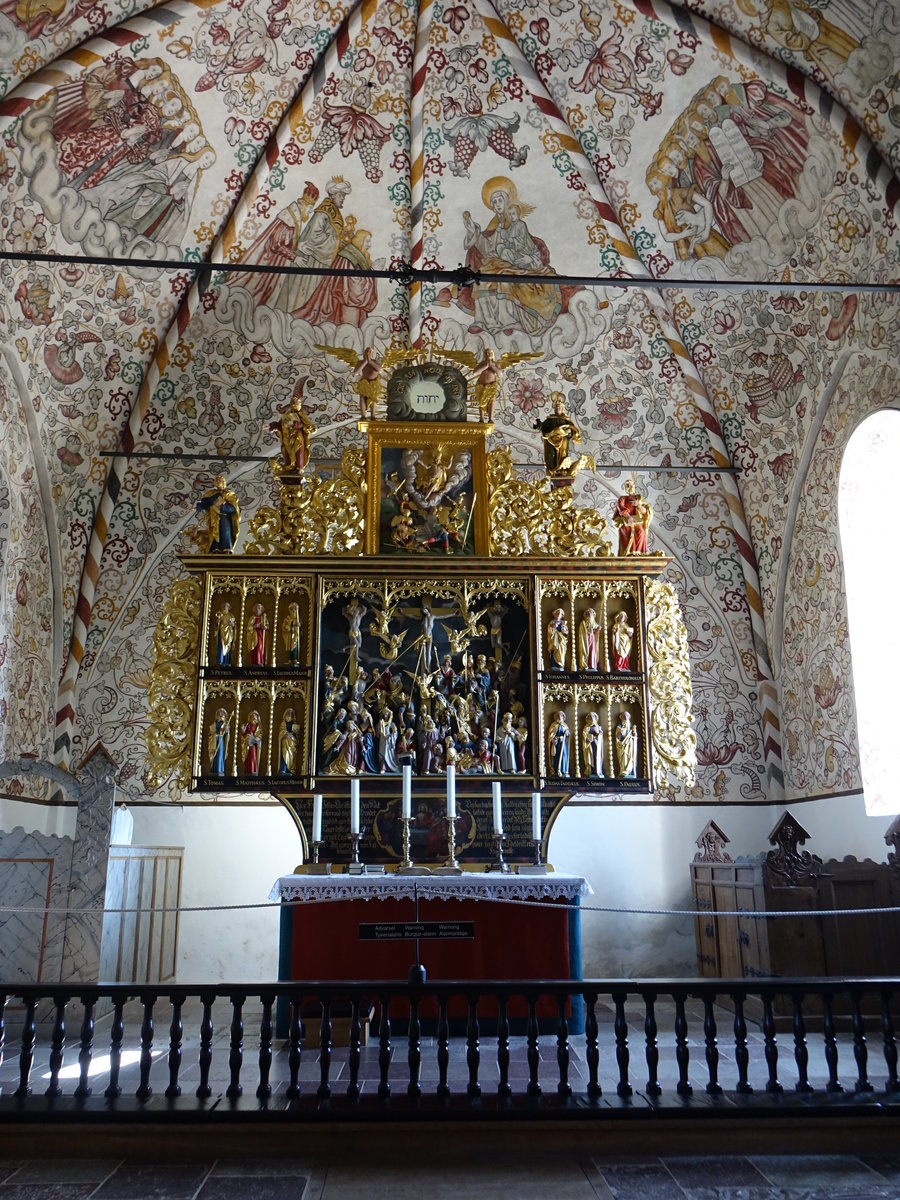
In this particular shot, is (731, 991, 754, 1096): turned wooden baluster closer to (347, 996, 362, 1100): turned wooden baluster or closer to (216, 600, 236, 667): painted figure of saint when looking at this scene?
(347, 996, 362, 1100): turned wooden baluster

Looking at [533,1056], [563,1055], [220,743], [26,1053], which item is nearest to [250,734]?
[220,743]

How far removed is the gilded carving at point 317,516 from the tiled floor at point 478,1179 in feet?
20.0

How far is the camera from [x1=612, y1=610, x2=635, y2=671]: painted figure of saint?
9969mm

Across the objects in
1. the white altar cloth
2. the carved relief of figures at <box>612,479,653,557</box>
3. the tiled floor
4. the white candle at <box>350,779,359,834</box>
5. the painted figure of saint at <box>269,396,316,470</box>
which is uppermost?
the painted figure of saint at <box>269,396,316,470</box>

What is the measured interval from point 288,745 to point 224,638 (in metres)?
1.25

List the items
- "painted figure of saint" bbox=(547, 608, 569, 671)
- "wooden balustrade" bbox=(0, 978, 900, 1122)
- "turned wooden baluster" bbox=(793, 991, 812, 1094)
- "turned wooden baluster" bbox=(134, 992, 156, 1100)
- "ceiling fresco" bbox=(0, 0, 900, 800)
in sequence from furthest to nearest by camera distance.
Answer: "ceiling fresco" bbox=(0, 0, 900, 800)
"painted figure of saint" bbox=(547, 608, 569, 671)
"turned wooden baluster" bbox=(793, 991, 812, 1094)
"turned wooden baluster" bbox=(134, 992, 156, 1100)
"wooden balustrade" bbox=(0, 978, 900, 1122)

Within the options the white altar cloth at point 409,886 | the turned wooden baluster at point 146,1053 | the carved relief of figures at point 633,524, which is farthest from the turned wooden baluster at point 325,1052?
the carved relief of figures at point 633,524

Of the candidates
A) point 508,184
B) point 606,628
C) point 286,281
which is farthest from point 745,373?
point 286,281

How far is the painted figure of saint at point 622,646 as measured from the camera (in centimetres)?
997

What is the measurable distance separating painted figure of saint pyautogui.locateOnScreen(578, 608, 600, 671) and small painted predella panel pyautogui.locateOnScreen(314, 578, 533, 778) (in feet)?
1.90

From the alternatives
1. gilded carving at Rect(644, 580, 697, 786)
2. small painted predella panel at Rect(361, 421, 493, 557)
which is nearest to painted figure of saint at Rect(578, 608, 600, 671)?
gilded carving at Rect(644, 580, 697, 786)

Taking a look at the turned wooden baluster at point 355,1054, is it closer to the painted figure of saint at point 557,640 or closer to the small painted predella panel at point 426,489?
the painted figure of saint at point 557,640

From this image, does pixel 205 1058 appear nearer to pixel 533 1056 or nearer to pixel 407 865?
pixel 533 1056

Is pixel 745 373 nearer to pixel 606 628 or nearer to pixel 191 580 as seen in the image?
pixel 606 628
